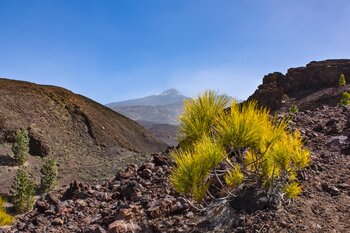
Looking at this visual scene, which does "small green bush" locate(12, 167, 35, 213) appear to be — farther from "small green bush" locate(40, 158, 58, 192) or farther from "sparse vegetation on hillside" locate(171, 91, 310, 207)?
"sparse vegetation on hillside" locate(171, 91, 310, 207)

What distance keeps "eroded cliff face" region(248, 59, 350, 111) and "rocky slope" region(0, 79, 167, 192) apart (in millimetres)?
11875

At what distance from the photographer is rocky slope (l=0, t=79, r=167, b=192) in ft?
70.7

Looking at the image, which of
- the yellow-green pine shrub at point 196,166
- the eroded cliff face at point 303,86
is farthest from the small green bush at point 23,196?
the eroded cliff face at point 303,86

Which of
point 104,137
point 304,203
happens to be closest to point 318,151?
point 304,203

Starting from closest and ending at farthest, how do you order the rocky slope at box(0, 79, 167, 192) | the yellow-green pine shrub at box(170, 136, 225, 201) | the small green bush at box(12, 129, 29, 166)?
1. the yellow-green pine shrub at box(170, 136, 225, 201)
2. the small green bush at box(12, 129, 29, 166)
3. the rocky slope at box(0, 79, 167, 192)

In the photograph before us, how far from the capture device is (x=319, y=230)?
175 inches

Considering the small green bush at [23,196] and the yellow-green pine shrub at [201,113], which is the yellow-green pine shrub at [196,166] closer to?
the yellow-green pine shrub at [201,113]

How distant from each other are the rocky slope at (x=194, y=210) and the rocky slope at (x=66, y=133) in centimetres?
1157

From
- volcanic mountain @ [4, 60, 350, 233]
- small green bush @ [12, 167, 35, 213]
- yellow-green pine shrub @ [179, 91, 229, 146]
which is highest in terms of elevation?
yellow-green pine shrub @ [179, 91, 229, 146]

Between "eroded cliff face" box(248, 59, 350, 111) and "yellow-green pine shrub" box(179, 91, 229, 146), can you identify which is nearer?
"yellow-green pine shrub" box(179, 91, 229, 146)

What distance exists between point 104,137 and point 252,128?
2455 centimetres

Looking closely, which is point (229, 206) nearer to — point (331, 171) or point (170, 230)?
point (170, 230)

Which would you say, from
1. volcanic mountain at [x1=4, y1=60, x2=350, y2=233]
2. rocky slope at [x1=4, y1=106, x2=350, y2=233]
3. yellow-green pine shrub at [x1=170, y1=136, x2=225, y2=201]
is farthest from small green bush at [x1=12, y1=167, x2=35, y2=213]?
yellow-green pine shrub at [x1=170, y1=136, x2=225, y2=201]

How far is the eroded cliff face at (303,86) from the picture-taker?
36.0 metres
